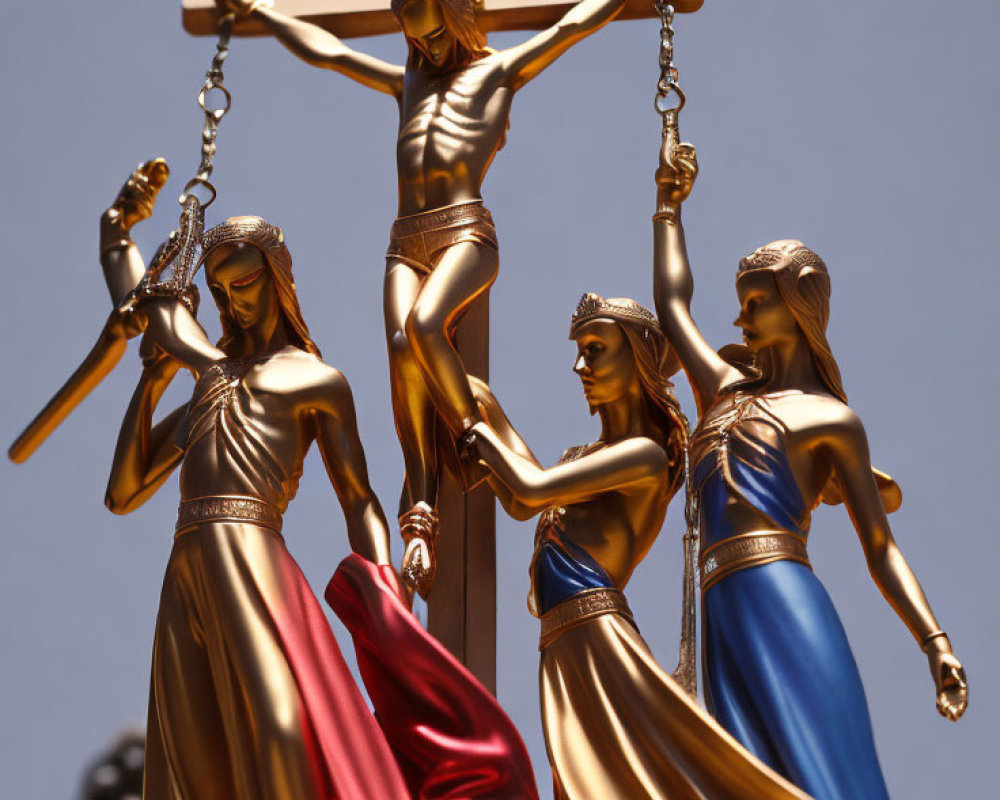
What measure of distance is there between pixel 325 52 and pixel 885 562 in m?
1.47

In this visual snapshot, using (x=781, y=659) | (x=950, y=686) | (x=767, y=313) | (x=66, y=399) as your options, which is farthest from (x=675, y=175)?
(x=66, y=399)

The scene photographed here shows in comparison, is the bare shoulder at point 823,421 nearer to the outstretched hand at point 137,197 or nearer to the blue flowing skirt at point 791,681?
the blue flowing skirt at point 791,681

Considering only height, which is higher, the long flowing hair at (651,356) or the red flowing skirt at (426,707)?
the long flowing hair at (651,356)

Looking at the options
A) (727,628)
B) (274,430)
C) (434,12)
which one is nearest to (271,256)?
(274,430)

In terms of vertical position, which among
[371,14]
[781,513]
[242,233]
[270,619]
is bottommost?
[270,619]

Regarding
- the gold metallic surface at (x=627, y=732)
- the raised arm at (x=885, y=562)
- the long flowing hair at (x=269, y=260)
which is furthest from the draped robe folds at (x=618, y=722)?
the long flowing hair at (x=269, y=260)

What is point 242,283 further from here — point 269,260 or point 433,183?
point 433,183

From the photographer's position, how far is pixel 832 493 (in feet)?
11.4

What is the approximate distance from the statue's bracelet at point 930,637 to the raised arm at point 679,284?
0.57m

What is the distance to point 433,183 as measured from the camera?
11.8 feet

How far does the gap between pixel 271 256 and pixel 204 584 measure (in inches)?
24.9

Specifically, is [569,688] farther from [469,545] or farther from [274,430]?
[274,430]

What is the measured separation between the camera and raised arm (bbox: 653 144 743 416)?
11.5ft

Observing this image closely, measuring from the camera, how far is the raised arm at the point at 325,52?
3.80 m
